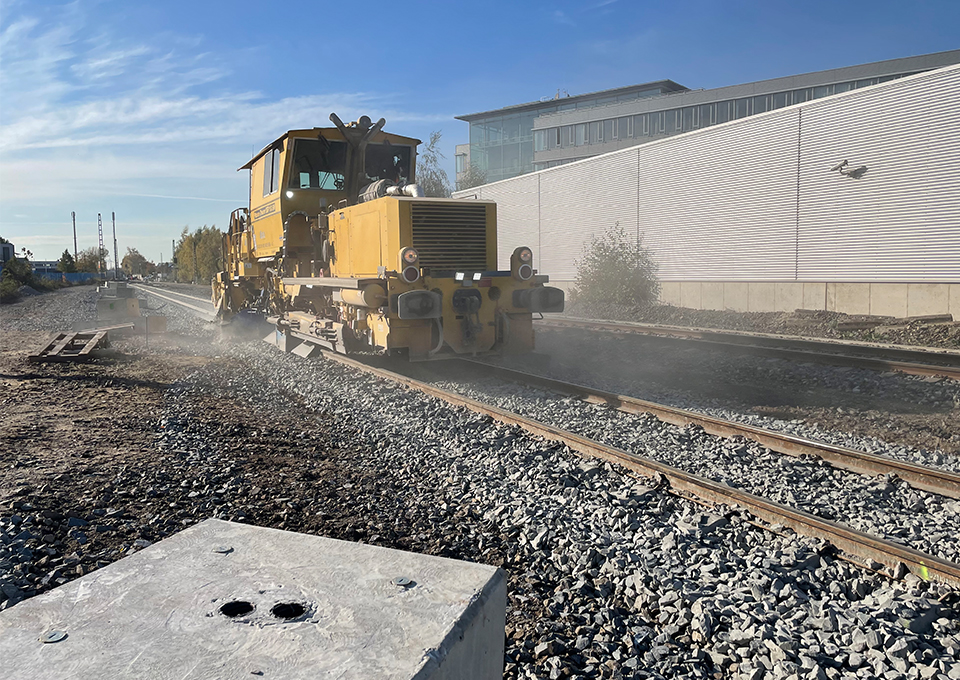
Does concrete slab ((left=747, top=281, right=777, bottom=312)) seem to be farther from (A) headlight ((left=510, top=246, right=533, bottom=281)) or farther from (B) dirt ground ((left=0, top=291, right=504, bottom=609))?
(B) dirt ground ((left=0, top=291, right=504, bottom=609))

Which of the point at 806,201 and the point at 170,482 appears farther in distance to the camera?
the point at 806,201

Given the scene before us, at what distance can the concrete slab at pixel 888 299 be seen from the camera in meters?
15.0

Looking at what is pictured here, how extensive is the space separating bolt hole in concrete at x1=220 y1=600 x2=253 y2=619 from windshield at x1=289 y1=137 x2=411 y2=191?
9502mm

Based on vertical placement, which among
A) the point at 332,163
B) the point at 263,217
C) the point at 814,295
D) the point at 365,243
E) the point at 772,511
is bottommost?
the point at 772,511

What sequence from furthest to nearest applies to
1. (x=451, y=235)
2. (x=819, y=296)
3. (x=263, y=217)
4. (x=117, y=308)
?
(x=117, y=308)
(x=819, y=296)
(x=263, y=217)
(x=451, y=235)

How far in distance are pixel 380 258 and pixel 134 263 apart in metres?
151

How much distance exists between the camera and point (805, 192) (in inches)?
693

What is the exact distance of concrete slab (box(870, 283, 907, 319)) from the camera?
15.0 m

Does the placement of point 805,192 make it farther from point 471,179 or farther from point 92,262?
point 92,262

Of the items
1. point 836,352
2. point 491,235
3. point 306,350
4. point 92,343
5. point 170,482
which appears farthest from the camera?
point 92,343

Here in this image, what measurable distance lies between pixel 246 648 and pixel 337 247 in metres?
9.18

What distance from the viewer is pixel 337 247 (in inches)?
405

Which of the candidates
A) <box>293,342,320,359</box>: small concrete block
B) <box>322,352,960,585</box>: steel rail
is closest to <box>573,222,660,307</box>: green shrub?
<box>293,342,320,359</box>: small concrete block

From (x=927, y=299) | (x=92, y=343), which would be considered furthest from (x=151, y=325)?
(x=927, y=299)
